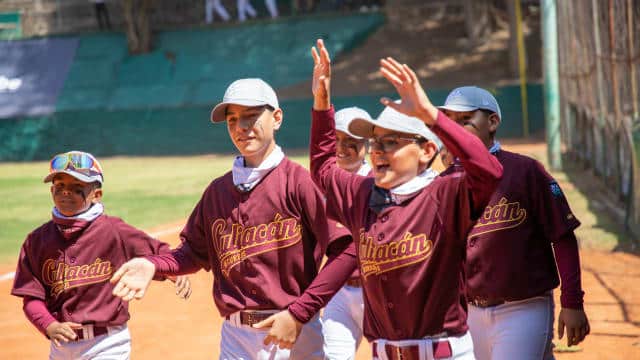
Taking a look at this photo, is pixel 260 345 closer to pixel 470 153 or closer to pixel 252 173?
pixel 252 173

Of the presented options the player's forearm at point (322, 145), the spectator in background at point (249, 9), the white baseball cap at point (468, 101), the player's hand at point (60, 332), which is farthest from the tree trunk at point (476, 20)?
the player's forearm at point (322, 145)

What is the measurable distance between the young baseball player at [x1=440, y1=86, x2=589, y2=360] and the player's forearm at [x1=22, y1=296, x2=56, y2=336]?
2.51 meters

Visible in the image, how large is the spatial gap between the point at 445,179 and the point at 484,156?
471mm

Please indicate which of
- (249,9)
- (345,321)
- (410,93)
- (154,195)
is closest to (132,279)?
(410,93)

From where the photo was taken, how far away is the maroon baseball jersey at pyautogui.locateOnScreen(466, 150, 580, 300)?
498cm

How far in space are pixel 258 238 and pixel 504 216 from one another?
1.37m

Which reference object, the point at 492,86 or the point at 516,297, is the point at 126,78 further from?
the point at 516,297

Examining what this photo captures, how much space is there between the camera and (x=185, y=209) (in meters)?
19.9

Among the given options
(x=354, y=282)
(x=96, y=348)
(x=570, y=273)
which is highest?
(x=570, y=273)

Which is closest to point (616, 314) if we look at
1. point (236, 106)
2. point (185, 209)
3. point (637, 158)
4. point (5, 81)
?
point (637, 158)

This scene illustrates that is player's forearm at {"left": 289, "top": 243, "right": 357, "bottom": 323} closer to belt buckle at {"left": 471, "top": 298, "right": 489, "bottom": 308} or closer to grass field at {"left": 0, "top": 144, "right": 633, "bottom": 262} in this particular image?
belt buckle at {"left": 471, "top": 298, "right": 489, "bottom": 308}

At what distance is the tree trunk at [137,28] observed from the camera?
45594 mm

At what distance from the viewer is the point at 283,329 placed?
4250mm

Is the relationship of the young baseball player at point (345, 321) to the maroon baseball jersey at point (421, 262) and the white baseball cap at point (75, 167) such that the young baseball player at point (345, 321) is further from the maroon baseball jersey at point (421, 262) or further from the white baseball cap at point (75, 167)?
the maroon baseball jersey at point (421, 262)
